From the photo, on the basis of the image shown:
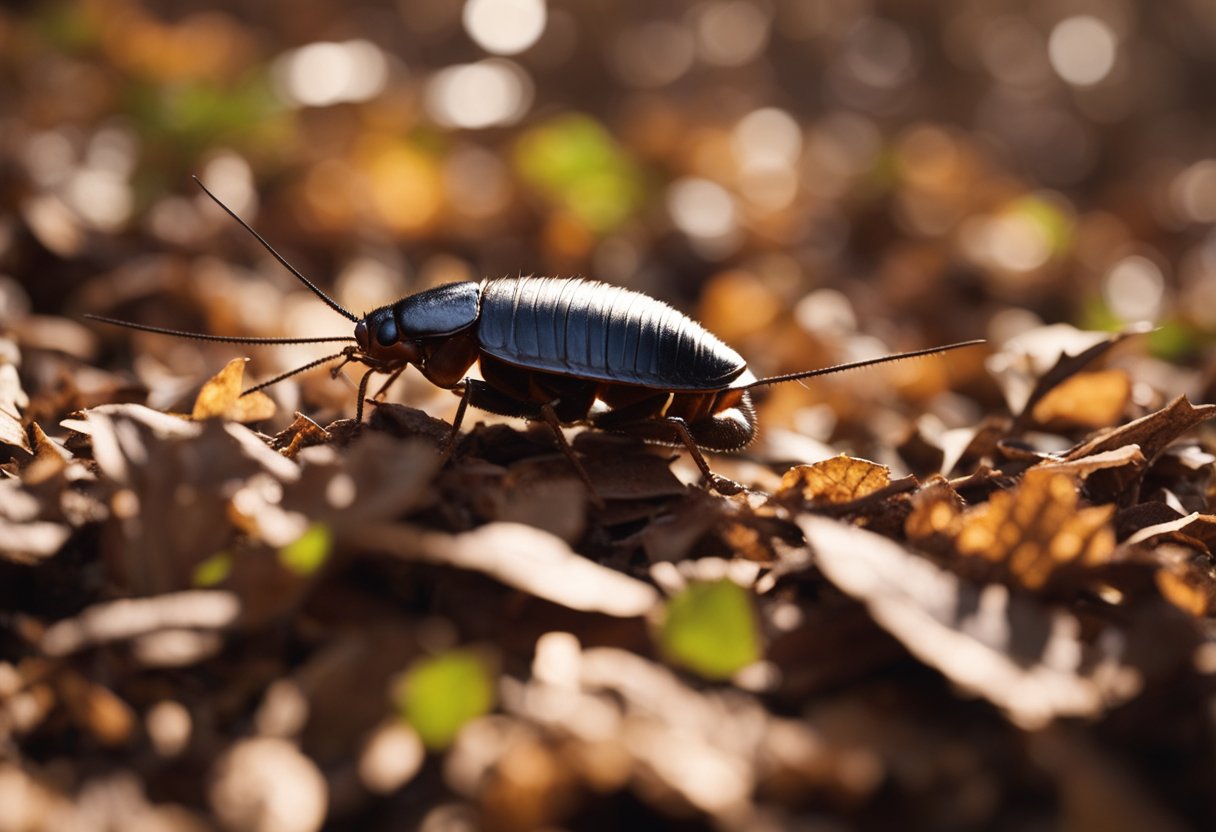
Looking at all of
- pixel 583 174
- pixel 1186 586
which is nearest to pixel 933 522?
pixel 1186 586

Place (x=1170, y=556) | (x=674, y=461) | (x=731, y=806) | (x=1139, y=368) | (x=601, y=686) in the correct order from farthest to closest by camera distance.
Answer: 1. (x=1139, y=368)
2. (x=674, y=461)
3. (x=1170, y=556)
4. (x=601, y=686)
5. (x=731, y=806)

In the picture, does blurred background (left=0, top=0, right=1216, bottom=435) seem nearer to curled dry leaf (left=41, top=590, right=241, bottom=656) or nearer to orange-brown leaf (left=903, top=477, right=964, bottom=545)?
curled dry leaf (left=41, top=590, right=241, bottom=656)

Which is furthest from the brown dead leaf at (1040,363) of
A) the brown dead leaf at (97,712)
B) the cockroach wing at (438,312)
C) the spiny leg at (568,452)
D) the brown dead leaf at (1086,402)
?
the brown dead leaf at (97,712)

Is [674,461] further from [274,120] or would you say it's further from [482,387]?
[274,120]

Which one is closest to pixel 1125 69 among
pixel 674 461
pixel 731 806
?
pixel 674 461

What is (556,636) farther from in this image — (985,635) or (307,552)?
(985,635)

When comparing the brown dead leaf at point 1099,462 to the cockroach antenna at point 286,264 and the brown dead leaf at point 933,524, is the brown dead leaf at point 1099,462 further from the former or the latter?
the cockroach antenna at point 286,264
